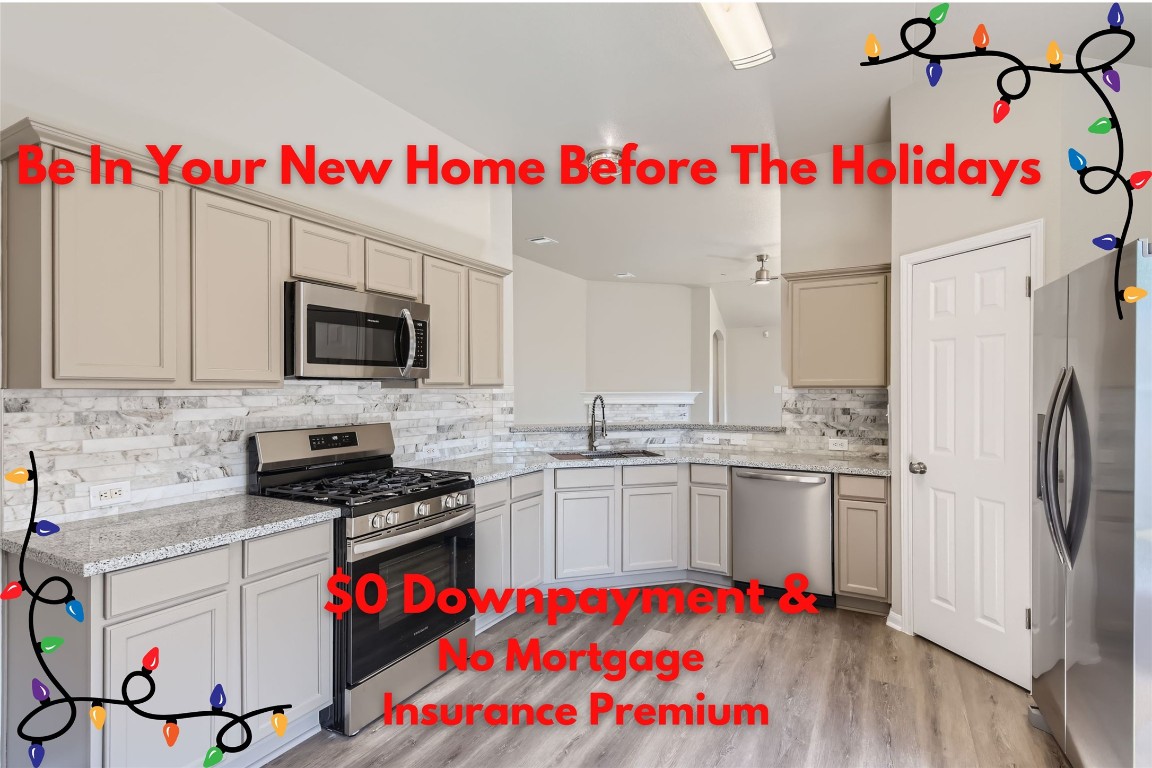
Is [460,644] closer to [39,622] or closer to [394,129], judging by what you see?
[39,622]

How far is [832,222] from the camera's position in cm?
414

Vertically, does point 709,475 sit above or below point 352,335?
below

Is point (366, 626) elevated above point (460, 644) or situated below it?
above

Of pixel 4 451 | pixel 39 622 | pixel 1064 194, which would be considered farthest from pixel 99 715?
pixel 1064 194

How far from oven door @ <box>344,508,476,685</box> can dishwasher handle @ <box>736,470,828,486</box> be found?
5.69ft

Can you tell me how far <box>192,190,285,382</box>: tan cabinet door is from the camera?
223 centimetres

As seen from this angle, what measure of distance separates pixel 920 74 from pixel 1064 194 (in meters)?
0.96

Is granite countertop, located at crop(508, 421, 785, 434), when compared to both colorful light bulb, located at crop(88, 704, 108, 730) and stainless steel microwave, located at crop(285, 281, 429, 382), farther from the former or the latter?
colorful light bulb, located at crop(88, 704, 108, 730)

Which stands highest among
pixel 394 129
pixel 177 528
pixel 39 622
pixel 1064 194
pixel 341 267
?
pixel 394 129

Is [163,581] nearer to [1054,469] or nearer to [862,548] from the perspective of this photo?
[1054,469]

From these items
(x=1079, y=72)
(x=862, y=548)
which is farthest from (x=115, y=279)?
(x=862, y=548)

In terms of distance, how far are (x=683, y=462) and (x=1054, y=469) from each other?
2172mm

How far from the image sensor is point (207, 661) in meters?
1.95

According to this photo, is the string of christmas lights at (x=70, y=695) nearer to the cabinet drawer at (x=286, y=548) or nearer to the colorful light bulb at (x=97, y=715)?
the colorful light bulb at (x=97, y=715)
